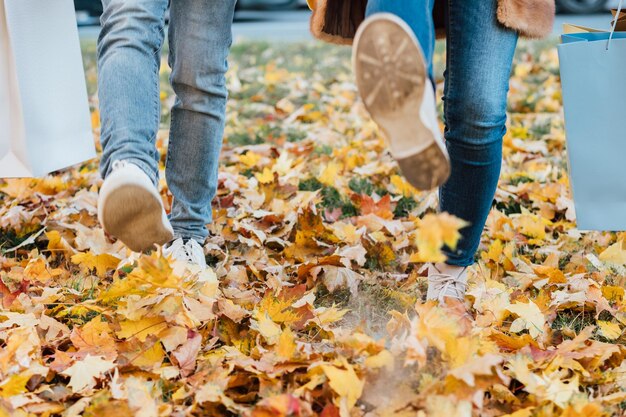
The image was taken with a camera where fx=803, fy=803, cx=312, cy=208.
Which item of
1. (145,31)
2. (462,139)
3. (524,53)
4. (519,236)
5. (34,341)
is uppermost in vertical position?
(145,31)

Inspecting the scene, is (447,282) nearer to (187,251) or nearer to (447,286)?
(447,286)

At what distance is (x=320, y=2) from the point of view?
208 cm

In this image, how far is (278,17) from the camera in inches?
453

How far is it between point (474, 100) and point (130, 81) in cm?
83

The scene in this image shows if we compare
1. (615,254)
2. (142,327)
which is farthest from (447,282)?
(142,327)

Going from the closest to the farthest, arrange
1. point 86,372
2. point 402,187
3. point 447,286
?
point 86,372, point 447,286, point 402,187

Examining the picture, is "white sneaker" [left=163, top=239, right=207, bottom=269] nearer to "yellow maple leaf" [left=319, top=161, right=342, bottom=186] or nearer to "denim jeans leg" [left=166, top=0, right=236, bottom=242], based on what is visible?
"denim jeans leg" [left=166, top=0, right=236, bottom=242]

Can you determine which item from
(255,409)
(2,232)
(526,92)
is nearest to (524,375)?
(255,409)

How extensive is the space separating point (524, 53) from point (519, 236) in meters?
4.40

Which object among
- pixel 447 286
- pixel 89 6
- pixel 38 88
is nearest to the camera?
pixel 447 286

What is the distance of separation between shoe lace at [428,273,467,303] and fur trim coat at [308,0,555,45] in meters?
0.65

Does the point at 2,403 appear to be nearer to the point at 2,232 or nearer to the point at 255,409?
the point at 255,409

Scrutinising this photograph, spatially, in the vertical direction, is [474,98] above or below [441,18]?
below

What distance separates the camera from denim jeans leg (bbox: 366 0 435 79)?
1653mm
